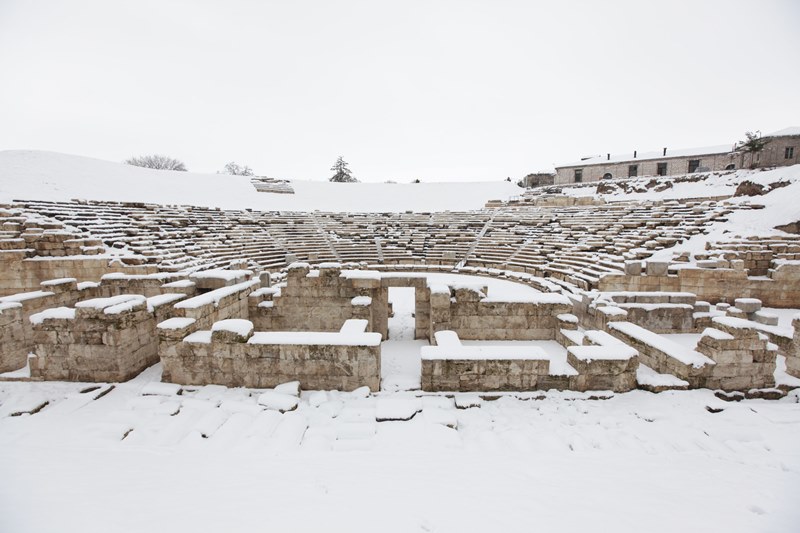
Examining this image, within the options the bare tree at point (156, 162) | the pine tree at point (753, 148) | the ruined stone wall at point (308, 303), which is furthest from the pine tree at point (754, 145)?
the bare tree at point (156, 162)

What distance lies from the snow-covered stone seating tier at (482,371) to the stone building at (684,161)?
30785 mm

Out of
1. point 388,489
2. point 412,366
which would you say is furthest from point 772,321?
point 388,489

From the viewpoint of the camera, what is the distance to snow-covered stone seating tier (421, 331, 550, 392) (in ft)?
17.7

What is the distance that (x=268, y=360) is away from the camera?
5.47 metres

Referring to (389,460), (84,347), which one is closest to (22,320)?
(84,347)

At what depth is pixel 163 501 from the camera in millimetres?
3227

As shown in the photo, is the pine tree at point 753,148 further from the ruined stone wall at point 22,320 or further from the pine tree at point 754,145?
the ruined stone wall at point 22,320

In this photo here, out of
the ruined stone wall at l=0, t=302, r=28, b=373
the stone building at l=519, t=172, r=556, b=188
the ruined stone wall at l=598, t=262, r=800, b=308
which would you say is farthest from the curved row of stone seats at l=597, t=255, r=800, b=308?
the stone building at l=519, t=172, r=556, b=188

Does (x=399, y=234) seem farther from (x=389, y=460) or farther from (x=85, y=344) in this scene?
(x=389, y=460)

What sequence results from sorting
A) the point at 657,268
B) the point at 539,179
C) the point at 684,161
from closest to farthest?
1. the point at 657,268
2. the point at 684,161
3. the point at 539,179

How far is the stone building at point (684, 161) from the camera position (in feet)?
78.1

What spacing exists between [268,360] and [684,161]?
35.3 meters

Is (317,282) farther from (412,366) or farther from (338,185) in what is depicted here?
(338,185)

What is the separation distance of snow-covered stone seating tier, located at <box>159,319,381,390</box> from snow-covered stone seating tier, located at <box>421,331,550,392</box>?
0.91 metres
